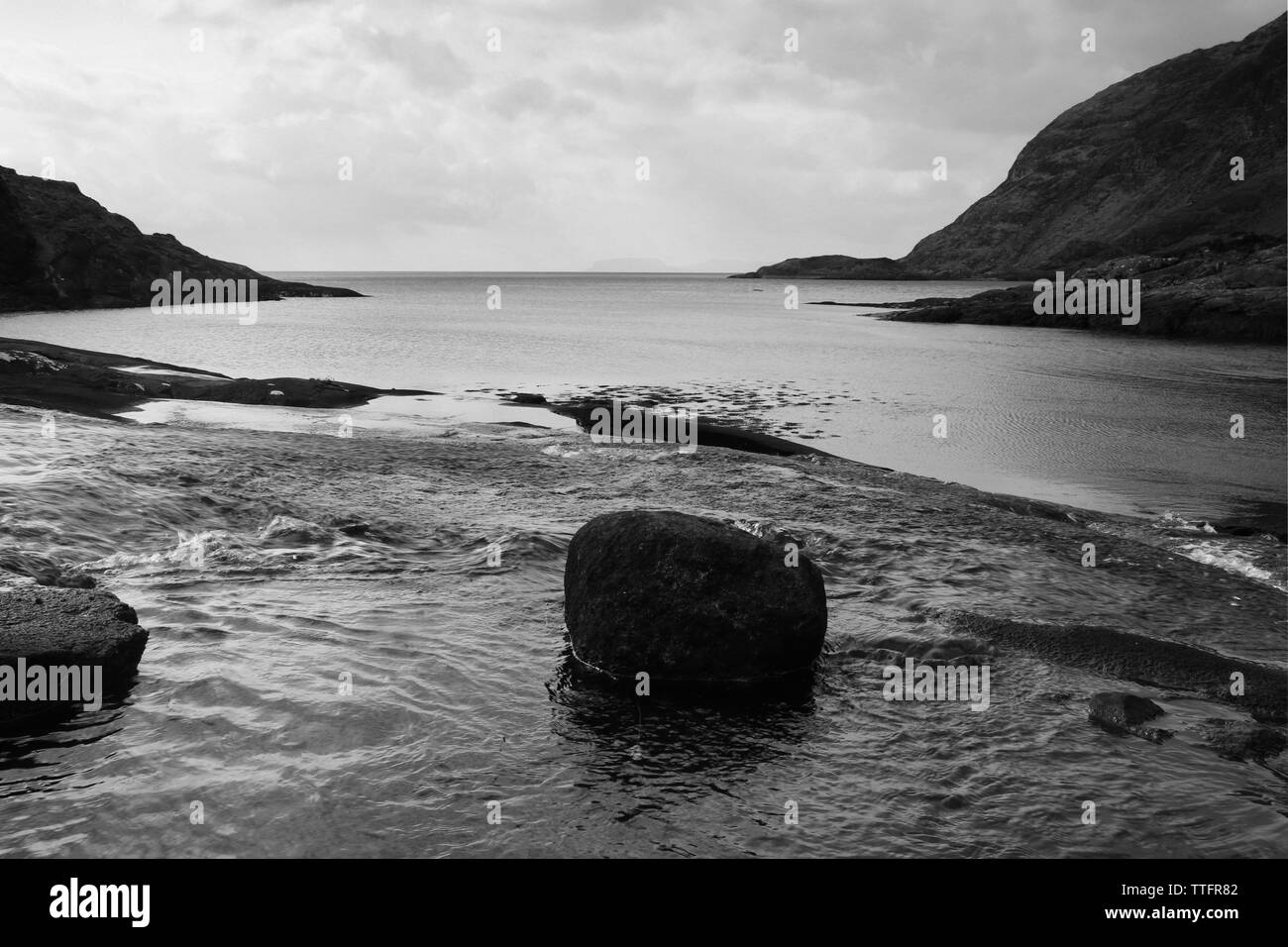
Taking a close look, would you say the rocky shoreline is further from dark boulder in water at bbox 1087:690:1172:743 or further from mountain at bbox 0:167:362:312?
mountain at bbox 0:167:362:312

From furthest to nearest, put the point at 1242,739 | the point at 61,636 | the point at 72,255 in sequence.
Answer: the point at 72,255
the point at 61,636
the point at 1242,739

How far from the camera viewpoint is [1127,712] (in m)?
9.43

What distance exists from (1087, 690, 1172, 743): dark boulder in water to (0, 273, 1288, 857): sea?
0.49 feet

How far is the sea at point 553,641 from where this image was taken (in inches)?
297

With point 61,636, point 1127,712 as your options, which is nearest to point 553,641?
point 61,636

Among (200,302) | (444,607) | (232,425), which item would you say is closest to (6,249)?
(200,302)

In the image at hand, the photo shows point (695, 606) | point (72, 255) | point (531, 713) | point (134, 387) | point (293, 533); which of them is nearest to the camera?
point (531, 713)

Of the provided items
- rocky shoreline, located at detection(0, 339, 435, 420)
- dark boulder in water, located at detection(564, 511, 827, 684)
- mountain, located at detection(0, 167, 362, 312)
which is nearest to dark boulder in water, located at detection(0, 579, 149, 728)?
dark boulder in water, located at detection(564, 511, 827, 684)

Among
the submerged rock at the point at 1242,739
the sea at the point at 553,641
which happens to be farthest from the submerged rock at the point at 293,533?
the submerged rock at the point at 1242,739

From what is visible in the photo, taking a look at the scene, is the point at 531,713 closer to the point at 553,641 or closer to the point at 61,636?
the point at 553,641

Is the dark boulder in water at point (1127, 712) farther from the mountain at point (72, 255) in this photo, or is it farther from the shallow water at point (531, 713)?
the mountain at point (72, 255)

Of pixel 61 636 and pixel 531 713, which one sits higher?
pixel 61 636

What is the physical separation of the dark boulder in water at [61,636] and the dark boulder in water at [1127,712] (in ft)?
31.5

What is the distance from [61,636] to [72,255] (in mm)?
137238
